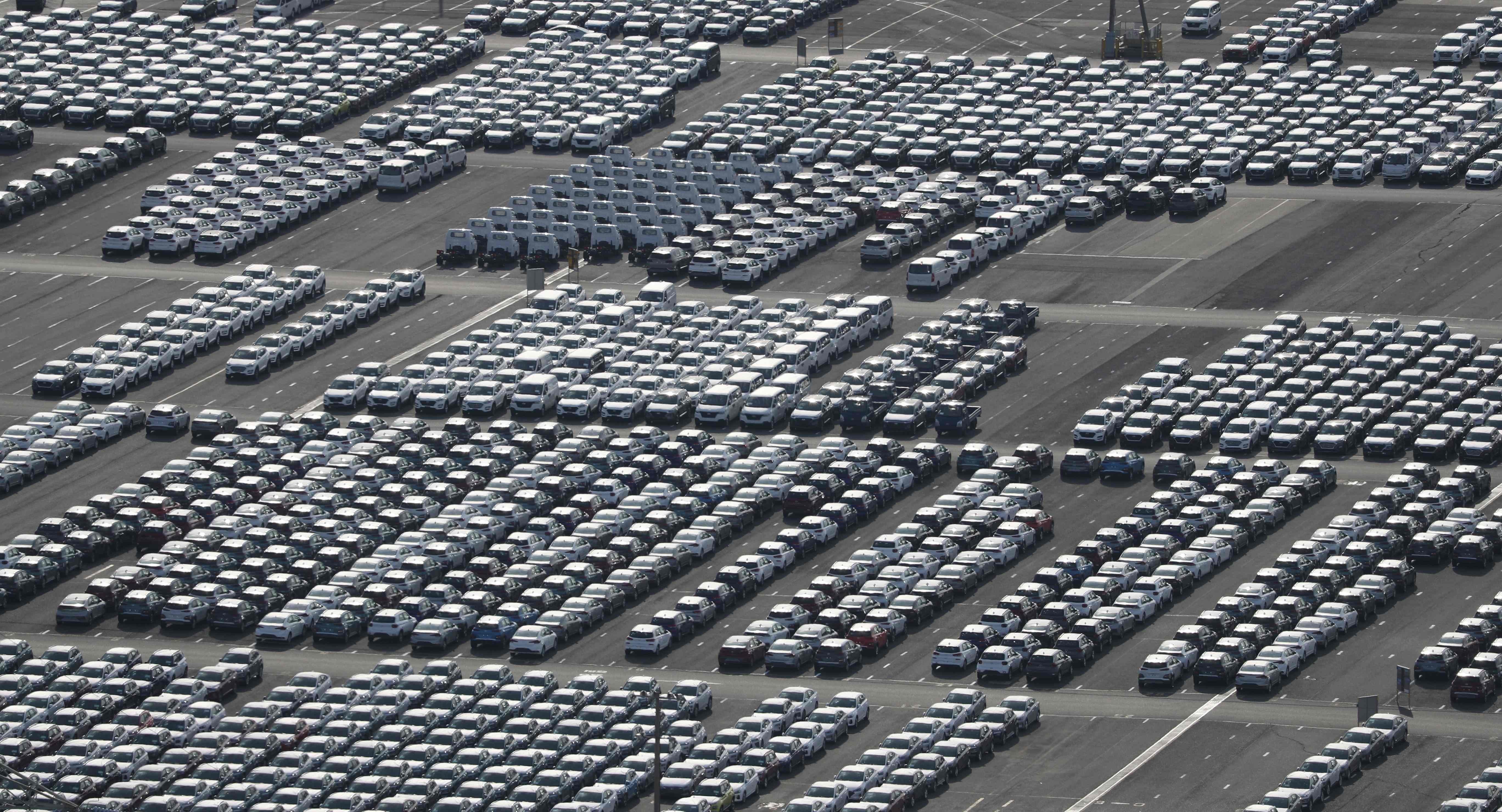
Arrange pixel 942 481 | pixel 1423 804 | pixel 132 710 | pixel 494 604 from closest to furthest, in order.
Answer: pixel 1423 804 < pixel 132 710 < pixel 494 604 < pixel 942 481

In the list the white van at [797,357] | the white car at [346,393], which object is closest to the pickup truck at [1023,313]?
the white van at [797,357]

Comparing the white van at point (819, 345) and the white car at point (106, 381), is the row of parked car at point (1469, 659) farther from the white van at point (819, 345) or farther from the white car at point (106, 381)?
the white car at point (106, 381)

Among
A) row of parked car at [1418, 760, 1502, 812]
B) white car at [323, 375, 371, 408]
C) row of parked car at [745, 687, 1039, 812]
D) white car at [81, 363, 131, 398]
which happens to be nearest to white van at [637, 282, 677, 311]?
white car at [323, 375, 371, 408]

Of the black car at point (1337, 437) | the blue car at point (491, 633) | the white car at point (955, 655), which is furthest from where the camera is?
the black car at point (1337, 437)

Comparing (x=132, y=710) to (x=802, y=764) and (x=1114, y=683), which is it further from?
(x=1114, y=683)

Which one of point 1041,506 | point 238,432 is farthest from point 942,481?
point 238,432

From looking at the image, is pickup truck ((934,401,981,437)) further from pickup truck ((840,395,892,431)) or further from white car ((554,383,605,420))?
white car ((554,383,605,420))
